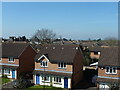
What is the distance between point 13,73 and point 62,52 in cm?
919

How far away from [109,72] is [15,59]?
15.3 m

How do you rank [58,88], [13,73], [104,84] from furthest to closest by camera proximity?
[13,73] → [58,88] → [104,84]

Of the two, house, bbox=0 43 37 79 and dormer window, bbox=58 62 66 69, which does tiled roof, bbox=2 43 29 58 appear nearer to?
house, bbox=0 43 37 79

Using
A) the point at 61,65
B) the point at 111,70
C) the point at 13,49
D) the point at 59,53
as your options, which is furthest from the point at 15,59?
the point at 111,70

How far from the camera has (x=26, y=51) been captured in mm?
28906

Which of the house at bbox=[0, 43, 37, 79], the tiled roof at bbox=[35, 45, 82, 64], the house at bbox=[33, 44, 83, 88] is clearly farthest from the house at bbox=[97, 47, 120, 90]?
the house at bbox=[0, 43, 37, 79]

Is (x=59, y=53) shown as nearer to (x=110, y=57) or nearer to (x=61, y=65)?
(x=61, y=65)

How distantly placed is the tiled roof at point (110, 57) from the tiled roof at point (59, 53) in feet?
13.2

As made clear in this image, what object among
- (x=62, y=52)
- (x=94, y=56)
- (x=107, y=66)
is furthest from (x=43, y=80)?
(x=94, y=56)

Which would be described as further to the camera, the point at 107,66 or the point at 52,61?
the point at 52,61

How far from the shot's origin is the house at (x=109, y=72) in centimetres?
2012

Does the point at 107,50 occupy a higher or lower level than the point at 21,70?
higher

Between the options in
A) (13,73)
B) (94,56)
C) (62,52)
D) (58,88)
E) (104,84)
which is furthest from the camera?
(94,56)

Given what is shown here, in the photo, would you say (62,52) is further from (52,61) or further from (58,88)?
(58,88)
